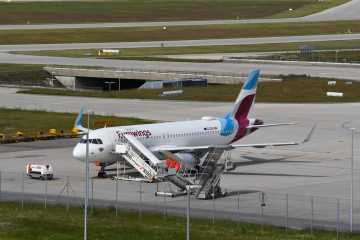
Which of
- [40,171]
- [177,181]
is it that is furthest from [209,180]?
[40,171]

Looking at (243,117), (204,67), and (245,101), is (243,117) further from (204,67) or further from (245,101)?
(204,67)

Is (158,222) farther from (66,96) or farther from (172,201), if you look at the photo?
(66,96)

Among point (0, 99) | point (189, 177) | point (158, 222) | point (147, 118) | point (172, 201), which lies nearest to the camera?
point (158, 222)

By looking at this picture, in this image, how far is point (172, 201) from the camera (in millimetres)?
81125

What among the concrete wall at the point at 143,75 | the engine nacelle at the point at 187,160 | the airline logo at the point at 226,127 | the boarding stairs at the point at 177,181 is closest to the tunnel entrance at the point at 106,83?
the concrete wall at the point at 143,75

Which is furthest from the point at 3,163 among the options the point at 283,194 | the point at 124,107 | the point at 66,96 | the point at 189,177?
the point at 66,96

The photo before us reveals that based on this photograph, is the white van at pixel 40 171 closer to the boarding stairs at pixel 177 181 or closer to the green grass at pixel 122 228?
the boarding stairs at pixel 177 181

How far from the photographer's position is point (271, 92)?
152375 millimetres

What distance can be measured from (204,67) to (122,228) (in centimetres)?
11442

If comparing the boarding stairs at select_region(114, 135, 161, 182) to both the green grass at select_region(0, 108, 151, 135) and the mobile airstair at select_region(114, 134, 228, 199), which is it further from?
the green grass at select_region(0, 108, 151, 135)

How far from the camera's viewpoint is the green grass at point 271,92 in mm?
147800

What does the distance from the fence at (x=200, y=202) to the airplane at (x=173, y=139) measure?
2.14m

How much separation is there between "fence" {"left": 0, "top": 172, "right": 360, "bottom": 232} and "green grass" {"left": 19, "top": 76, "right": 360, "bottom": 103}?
6038 cm

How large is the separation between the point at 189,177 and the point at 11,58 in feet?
358
